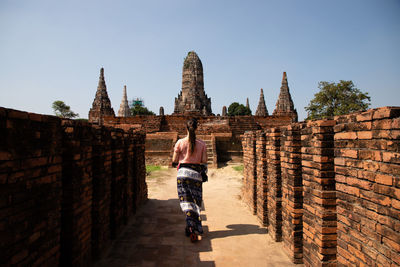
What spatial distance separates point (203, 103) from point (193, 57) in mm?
7728

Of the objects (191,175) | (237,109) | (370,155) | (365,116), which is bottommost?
(191,175)

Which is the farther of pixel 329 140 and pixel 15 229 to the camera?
pixel 329 140

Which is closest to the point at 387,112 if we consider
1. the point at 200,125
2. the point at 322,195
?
the point at 322,195

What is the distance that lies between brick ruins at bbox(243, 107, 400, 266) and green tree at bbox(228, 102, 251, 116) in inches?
2059

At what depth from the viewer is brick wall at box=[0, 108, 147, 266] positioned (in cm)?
154

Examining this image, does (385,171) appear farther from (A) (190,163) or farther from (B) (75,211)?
(B) (75,211)

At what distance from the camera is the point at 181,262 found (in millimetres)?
2791

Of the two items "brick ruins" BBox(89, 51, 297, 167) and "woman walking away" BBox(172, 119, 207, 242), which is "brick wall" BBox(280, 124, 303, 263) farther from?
"brick ruins" BBox(89, 51, 297, 167)

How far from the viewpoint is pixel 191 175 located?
139 inches

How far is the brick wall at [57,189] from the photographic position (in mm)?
1535

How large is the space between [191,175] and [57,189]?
6.24 ft

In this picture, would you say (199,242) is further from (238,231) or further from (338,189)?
(338,189)

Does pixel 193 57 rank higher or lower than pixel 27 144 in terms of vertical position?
higher

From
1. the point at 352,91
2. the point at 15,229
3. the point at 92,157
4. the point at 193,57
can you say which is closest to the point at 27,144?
the point at 15,229
